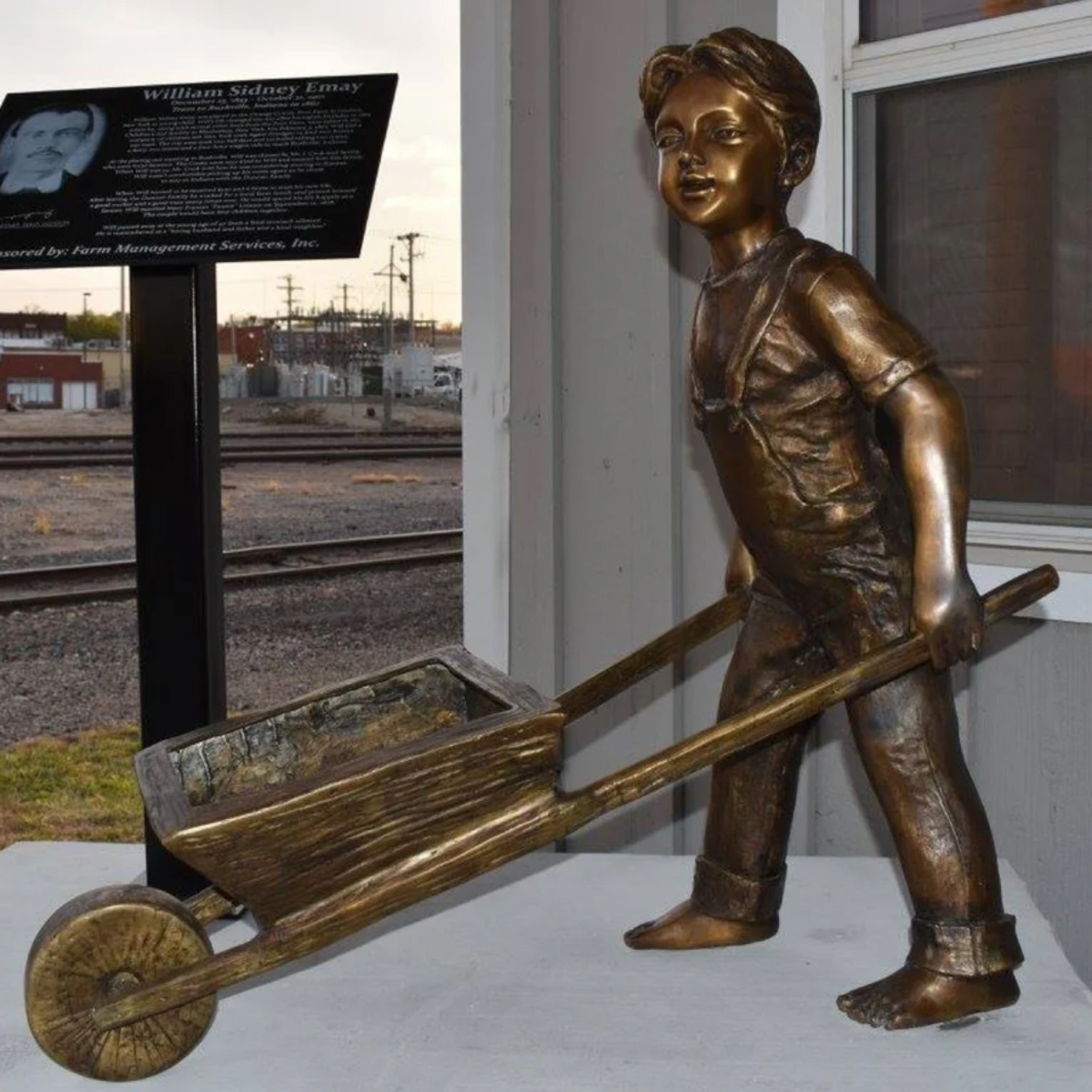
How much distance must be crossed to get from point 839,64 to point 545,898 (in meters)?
1.39

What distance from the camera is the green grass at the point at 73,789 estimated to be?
6.41 metres

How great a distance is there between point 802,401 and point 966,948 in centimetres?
64

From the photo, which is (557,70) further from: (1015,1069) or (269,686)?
(269,686)

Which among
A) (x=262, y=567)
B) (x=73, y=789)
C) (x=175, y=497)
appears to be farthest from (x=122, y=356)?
(x=175, y=497)

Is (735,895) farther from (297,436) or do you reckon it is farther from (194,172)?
(297,436)

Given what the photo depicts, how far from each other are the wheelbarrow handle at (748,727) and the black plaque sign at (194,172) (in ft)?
2.94

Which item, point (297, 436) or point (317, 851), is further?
point (297, 436)

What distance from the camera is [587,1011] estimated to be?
1.90 metres

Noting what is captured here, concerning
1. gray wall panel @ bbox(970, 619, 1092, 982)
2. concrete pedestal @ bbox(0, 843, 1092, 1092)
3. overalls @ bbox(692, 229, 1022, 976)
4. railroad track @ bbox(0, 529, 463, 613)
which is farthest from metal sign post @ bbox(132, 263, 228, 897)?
railroad track @ bbox(0, 529, 463, 613)

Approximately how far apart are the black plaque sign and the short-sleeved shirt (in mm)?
636

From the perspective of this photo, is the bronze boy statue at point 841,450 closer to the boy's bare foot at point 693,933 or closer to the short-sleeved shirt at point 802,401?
the short-sleeved shirt at point 802,401

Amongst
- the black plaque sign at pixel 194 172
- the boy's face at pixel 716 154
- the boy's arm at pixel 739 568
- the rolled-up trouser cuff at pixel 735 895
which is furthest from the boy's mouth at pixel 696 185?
the rolled-up trouser cuff at pixel 735 895

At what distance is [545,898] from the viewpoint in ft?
7.55

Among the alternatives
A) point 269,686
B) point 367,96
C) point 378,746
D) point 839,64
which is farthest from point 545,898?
point 269,686
